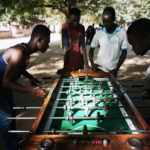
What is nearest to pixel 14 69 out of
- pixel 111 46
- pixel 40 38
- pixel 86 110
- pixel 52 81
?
pixel 40 38

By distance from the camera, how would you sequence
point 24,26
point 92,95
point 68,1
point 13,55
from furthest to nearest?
1. point 24,26
2. point 68,1
3. point 92,95
4. point 13,55

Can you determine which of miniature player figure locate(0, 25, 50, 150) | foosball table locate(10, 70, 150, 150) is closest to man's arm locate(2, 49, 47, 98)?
miniature player figure locate(0, 25, 50, 150)

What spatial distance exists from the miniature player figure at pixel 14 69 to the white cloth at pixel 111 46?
158cm

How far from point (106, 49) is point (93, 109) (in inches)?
68.3

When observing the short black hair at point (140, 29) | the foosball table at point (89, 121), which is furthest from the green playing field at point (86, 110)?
the short black hair at point (140, 29)

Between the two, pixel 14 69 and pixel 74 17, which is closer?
pixel 14 69

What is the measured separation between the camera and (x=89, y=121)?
1.93 metres

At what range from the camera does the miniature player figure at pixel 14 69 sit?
2.04m

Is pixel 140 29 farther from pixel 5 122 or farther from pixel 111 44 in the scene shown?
pixel 5 122

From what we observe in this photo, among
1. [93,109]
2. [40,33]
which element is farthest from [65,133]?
[40,33]

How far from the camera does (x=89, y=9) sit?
563 inches

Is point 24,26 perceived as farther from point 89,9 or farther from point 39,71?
point 39,71

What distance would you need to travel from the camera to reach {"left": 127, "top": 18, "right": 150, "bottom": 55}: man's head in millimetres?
2145

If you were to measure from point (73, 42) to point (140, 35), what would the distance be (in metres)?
2.07
